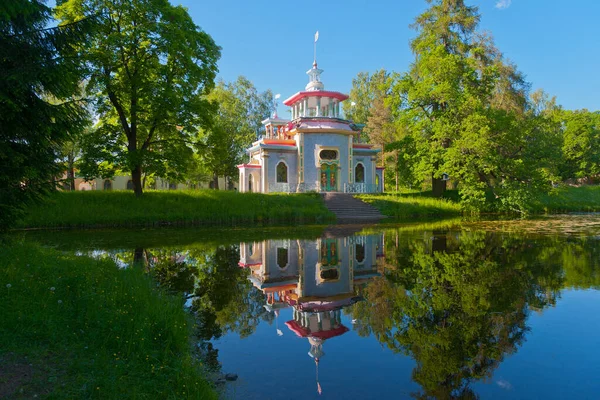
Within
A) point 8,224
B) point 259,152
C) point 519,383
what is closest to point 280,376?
point 519,383

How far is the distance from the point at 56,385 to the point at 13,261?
450 cm

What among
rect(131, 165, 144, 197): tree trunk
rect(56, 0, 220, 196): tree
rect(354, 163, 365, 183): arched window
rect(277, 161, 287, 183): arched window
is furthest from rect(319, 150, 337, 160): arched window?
rect(131, 165, 144, 197): tree trunk

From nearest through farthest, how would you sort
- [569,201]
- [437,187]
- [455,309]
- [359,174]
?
[455,309]
[437,187]
[359,174]
[569,201]

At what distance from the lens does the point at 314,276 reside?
8477mm

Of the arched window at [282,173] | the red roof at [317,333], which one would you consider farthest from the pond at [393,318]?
the arched window at [282,173]

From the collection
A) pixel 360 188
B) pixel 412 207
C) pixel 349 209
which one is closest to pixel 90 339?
pixel 349 209

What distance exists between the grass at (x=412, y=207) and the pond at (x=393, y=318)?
44.0 feet

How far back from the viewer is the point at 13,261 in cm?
643

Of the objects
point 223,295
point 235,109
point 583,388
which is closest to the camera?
point 583,388

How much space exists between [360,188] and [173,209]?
50.1 ft

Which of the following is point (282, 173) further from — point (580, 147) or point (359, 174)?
point (580, 147)

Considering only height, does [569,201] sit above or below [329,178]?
below

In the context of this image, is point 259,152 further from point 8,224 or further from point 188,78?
point 8,224

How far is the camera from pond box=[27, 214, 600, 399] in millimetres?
3873
